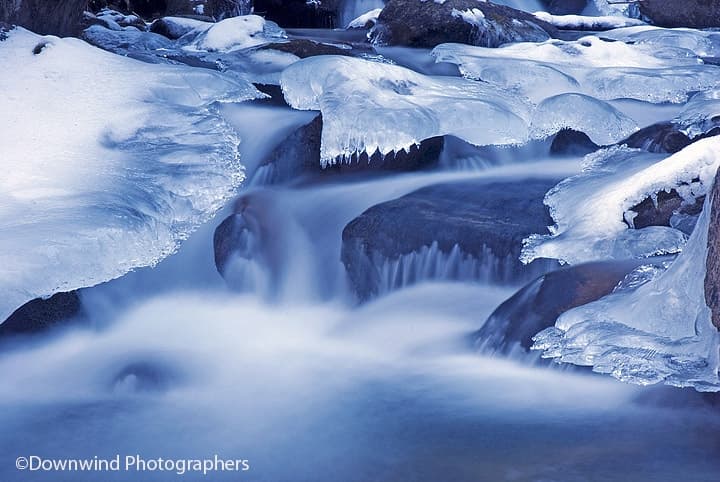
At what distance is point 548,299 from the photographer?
3.67m

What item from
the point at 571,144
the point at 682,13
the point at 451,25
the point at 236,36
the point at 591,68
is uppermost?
the point at 682,13

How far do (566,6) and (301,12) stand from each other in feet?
13.0

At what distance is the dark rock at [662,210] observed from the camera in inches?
173

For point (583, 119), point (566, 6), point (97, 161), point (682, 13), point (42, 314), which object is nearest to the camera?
point (42, 314)

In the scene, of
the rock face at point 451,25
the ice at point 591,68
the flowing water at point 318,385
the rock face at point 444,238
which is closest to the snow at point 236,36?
the rock face at point 451,25

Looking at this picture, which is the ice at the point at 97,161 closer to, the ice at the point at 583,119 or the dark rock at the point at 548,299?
the dark rock at the point at 548,299

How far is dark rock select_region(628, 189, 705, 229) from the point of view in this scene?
440 centimetres

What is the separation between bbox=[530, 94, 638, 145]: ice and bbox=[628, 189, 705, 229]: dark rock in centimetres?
146

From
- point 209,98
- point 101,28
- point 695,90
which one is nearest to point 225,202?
point 209,98

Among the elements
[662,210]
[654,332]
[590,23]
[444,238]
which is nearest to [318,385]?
[444,238]

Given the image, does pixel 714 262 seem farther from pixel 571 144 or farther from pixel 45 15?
pixel 45 15

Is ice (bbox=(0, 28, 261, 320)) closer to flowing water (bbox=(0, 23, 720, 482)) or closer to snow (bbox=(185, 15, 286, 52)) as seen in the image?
flowing water (bbox=(0, 23, 720, 482))

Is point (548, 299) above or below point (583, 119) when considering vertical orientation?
below

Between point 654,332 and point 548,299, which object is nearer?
point 654,332
